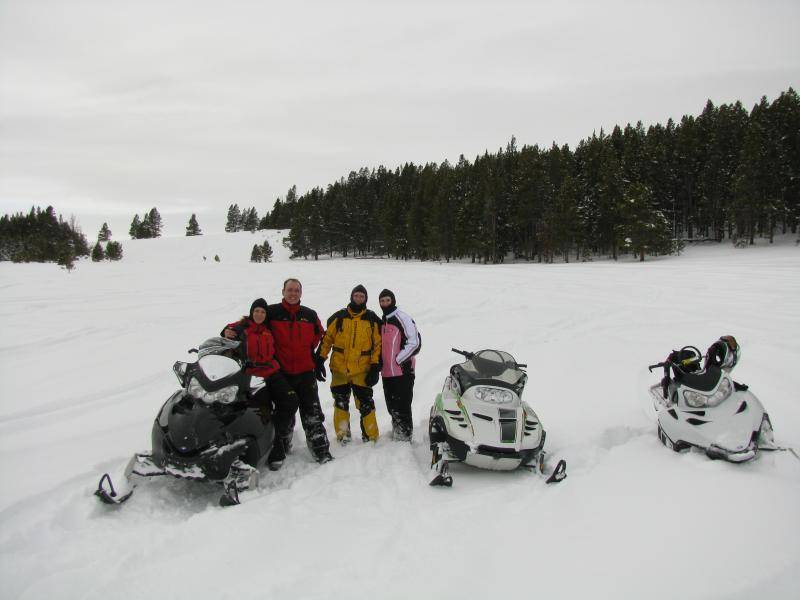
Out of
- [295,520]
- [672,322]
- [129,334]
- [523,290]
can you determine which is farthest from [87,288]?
[672,322]

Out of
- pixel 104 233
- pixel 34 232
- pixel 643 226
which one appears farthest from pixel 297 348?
pixel 104 233

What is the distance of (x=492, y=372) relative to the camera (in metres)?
4.59

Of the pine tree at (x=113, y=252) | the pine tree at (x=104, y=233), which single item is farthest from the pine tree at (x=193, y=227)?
the pine tree at (x=113, y=252)

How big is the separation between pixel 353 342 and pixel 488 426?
1.82 m

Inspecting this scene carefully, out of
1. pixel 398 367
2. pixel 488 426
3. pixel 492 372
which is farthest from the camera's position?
pixel 398 367

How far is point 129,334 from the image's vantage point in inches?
434

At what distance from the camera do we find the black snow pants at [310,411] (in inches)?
192

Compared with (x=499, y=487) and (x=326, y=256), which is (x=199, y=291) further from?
(x=326, y=256)

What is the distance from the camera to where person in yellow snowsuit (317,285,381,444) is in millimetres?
5301

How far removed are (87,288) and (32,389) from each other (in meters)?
14.0

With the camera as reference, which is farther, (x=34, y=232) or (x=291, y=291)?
(x=34, y=232)

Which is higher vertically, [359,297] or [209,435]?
[359,297]

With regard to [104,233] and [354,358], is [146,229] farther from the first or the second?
[354,358]

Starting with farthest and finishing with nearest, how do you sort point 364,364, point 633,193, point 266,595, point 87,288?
1. point 633,193
2. point 87,288
3. point 364,364
4. point 266,595
